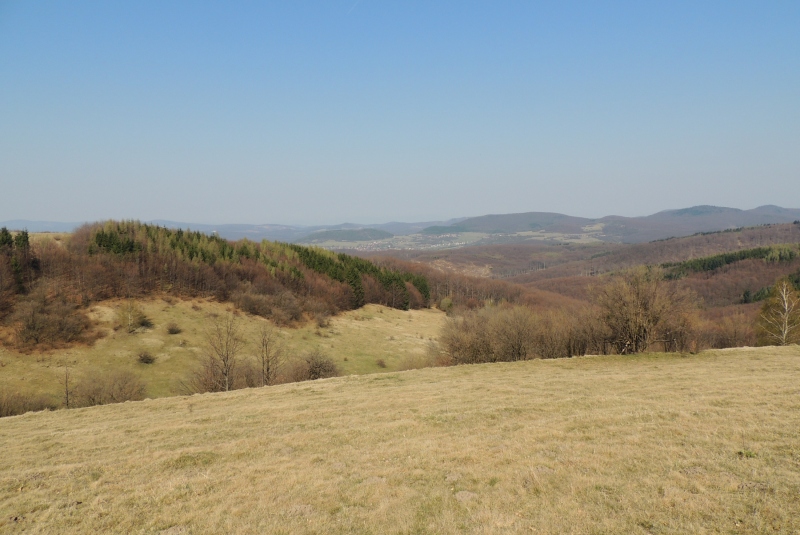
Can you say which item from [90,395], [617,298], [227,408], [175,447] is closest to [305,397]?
[227,408]

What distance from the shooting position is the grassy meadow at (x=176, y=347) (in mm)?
41906

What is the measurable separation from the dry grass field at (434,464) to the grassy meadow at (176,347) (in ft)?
76.0

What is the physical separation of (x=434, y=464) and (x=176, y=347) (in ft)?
166

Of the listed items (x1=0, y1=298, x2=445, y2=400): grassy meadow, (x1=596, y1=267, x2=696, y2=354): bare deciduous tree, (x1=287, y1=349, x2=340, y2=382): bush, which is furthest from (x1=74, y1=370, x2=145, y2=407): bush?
(x1=596, y1=267, x2=696, y2=354): bare deciduous tree

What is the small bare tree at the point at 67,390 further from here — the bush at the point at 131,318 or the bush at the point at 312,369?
the bush at the point at 312,369

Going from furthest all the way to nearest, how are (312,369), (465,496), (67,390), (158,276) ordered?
(158,276)
(312,369)
(67,390)
(465,496)

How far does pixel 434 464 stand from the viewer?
42.4 feet

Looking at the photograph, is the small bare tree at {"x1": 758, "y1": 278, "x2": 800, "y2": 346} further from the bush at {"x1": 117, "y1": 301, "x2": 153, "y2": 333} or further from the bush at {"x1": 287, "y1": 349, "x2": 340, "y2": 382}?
the bush at {"x1": 117, "y1": 301, "x2": 153, "y2": 333}

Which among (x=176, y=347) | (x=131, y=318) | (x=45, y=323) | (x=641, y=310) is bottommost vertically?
(x=176, y=347)

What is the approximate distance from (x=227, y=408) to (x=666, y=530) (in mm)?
21967

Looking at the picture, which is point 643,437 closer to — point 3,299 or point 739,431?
point 739,431

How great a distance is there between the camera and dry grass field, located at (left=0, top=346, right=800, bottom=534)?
9305 millimetres

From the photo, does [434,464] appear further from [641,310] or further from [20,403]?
[20,403]

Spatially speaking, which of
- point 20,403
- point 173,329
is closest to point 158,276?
point 173,329
